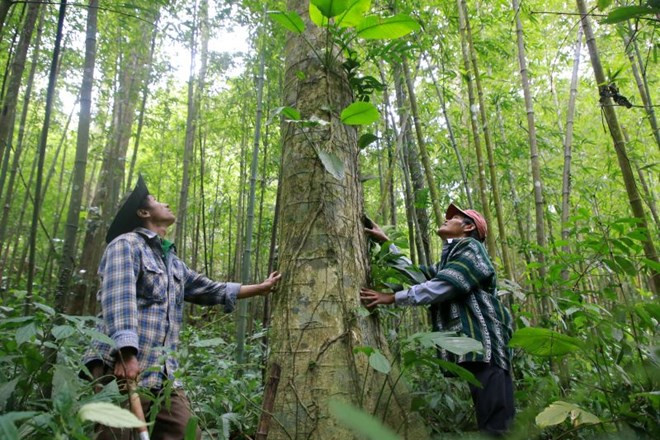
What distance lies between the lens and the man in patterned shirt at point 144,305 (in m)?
1.56

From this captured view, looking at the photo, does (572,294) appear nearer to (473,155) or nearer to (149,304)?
(149,304)

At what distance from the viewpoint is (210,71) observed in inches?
253

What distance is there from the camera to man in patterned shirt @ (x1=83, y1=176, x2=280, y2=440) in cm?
156

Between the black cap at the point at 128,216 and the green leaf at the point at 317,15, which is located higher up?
the green leaf at the point at 317,15

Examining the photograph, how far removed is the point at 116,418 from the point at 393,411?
1.10 meters

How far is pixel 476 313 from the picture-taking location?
184cm

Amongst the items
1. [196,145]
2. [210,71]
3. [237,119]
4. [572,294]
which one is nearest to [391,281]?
[572,294]

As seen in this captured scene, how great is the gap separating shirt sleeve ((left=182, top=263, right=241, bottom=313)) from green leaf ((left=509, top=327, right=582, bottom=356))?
53.4 inches

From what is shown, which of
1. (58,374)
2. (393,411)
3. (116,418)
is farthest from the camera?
(393,411)

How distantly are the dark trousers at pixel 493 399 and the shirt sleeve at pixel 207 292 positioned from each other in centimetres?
112

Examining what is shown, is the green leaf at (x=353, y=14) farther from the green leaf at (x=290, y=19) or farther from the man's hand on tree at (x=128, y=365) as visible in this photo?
the man's hand on tree at (x=128, y=365)

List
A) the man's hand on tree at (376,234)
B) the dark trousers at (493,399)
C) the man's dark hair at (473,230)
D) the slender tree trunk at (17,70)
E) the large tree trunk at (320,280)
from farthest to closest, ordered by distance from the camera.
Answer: the man's dark hair at (473,230) < the slender tree trunk at (17,70) < the man's hand on tree at (376,234) < the dark trousers at (493,399) < the large tree trunk at (320,280)

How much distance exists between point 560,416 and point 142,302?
150 cm

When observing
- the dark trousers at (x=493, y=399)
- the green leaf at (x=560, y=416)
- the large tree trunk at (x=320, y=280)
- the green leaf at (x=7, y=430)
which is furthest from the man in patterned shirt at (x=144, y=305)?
the green leaf at (x=560, y=416)
